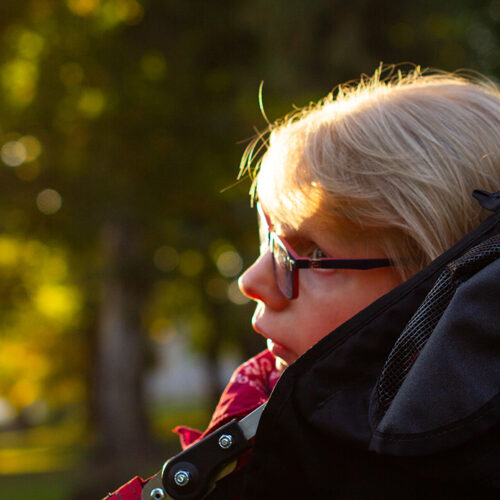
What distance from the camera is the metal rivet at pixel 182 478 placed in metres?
1.34

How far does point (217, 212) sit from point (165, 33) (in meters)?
2.98

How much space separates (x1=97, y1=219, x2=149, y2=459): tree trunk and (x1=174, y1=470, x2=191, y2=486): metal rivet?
11.1 m

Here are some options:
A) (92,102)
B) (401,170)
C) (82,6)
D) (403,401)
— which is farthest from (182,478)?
(82,6)

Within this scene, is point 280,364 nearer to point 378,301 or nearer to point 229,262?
point 378,301

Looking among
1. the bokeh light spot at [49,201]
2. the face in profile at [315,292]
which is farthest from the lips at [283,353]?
the bokeh light spot at [49,201]

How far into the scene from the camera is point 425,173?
154 centimetres

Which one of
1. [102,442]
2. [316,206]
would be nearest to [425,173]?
[316,206]

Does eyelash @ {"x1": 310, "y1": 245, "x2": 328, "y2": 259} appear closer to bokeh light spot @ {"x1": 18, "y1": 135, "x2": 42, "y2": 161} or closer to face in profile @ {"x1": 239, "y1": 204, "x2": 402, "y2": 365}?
face in profile @ {"x1": 239, "y1": 204, "x2": 402, "y2": 365}

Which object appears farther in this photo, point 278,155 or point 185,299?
point 185,299

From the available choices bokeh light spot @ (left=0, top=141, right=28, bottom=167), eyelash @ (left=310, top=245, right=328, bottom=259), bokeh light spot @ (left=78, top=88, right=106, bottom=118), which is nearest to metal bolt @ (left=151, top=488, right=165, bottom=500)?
eyelash @ (left=310, top=245, right=328, bottom=259)

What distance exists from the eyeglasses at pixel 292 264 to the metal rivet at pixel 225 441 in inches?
15.3

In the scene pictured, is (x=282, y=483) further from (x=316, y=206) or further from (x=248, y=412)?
(x=316, y=206)

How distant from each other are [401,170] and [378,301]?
38cm

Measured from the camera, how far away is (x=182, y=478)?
52.7 inches
